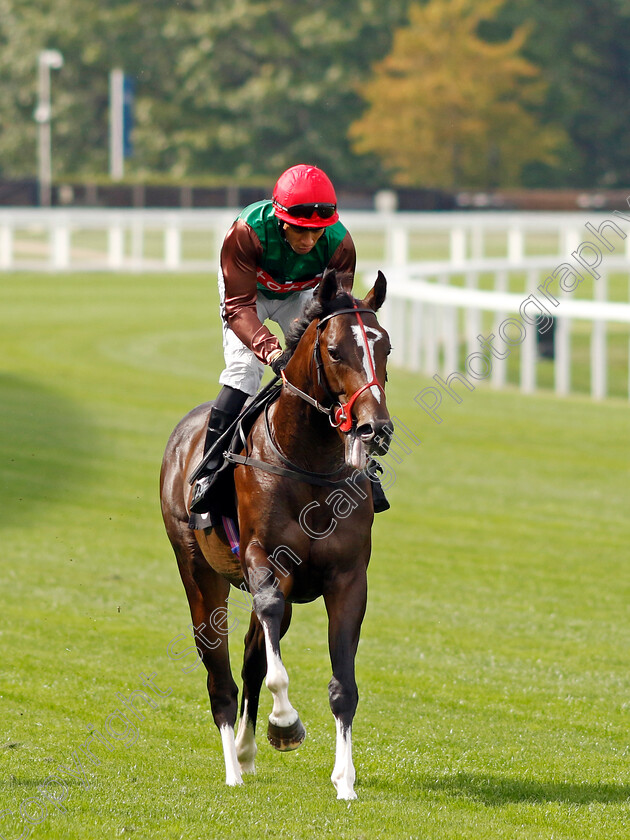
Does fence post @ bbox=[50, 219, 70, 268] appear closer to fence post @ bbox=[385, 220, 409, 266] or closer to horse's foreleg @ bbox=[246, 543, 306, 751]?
fence post @ bbox=[385, 220, 409, 266]

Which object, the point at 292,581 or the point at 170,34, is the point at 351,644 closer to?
the point at 292,581

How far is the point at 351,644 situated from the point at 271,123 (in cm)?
4693

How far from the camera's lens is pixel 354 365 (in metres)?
4.43

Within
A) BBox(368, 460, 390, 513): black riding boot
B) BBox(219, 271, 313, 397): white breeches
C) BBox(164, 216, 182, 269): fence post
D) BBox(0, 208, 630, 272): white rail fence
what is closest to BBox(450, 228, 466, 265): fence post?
BBox(0, 208, 630, 272): white rail fence

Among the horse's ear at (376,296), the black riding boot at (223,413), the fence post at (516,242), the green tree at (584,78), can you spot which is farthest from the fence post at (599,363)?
the green tree at (584,78)

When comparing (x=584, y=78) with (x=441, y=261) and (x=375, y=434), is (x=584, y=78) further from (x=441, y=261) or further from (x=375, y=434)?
(x=375, y=434)

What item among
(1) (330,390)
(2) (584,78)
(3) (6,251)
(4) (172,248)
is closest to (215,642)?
(1) (330,390)

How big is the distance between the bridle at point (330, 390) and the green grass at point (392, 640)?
4.29 feet

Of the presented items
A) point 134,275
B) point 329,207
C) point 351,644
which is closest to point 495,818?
point 351,644

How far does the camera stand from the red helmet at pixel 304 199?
491 centimetres

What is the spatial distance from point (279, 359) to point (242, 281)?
39 centimetres

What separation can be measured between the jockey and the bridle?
28 centimetres

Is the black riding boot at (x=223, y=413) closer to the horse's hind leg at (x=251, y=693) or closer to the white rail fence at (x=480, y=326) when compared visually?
the horse's hind leg at (x=251, y=693)

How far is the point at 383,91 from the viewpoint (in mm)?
46656
